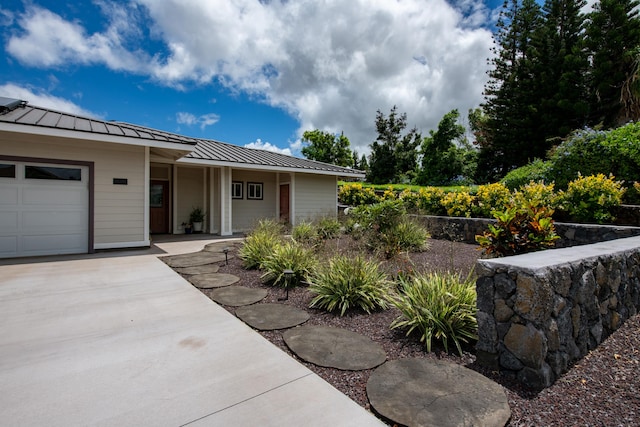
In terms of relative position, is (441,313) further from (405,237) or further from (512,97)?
(512,97)

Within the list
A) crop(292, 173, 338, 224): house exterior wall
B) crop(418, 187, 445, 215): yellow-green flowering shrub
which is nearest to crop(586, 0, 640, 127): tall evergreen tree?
crop(418, 187, 445, 215): yellow-green flowering shrub

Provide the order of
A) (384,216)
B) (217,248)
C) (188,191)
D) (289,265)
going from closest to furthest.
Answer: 1. (289,265)
2. (384,216)
3. (217,248)
4. (188,191)

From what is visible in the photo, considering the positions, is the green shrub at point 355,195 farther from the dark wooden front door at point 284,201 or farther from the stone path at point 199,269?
the stone path at point 199,269

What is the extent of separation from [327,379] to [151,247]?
7.63 metres

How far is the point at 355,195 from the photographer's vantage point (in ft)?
57.2

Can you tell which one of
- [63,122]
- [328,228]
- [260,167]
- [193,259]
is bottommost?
[193,259]

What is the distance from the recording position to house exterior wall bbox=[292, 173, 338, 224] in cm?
1280

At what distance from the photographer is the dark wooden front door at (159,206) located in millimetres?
11594

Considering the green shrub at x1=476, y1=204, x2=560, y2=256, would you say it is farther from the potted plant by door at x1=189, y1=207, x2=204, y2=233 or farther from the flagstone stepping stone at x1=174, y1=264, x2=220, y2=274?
the potted plant by door at x1=189, y1=207, x2=204, y2=233

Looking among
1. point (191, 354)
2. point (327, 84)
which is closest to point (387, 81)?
point (327, 84)

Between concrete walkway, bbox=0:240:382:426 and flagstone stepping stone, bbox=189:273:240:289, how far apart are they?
0.45m

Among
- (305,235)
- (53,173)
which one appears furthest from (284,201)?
(53,173)

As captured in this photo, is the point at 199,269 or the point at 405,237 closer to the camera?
the point at 199,269

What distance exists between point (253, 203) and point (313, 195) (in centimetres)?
260
